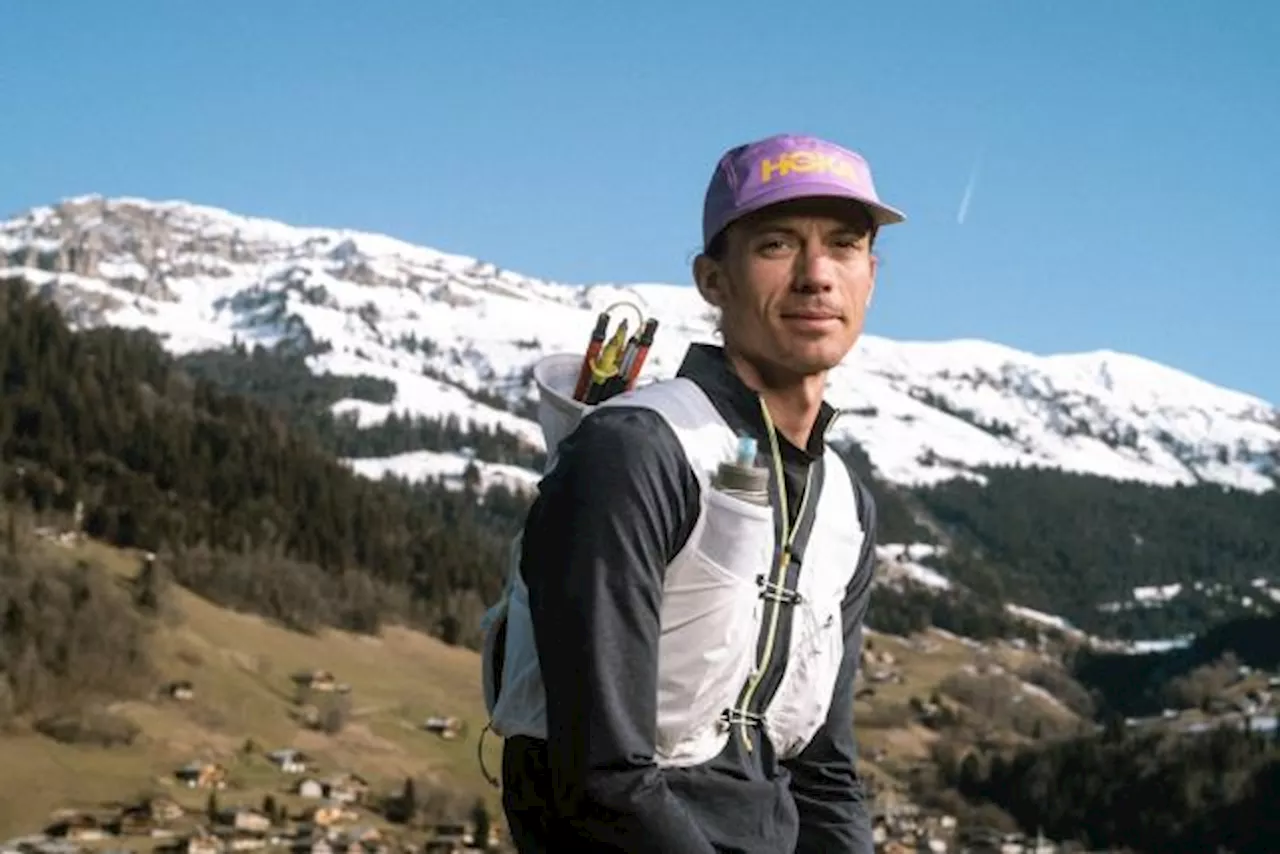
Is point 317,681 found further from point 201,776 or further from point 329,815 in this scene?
point 329,815

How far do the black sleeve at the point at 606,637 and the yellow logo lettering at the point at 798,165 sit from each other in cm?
98

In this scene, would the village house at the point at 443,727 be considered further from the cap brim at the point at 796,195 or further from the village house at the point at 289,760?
the cap brim at the point at 796,195

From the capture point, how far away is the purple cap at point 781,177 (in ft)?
15.0

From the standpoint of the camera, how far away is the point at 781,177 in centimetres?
458

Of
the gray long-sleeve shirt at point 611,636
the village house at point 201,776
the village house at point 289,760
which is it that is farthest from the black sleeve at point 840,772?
the village house at point 289,760

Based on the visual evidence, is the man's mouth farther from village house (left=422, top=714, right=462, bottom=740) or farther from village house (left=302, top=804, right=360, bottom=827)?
village house (left=422, top=714, right=462, bottom=740)

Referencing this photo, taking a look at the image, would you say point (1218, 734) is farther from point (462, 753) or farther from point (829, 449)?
point (829, 449)

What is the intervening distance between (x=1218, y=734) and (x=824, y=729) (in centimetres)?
16520

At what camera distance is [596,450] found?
13.4 ft

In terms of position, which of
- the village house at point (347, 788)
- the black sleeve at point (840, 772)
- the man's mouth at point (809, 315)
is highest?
the man's mouth at point (809, 315)

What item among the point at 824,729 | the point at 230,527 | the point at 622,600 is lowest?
the point at 230,527

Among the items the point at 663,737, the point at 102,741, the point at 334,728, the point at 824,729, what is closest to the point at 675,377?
the point at 663,737

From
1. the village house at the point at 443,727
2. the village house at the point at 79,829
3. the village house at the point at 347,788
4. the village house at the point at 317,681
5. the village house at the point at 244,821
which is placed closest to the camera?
the village house at the point at 79,829

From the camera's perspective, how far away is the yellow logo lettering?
4.59 metres
